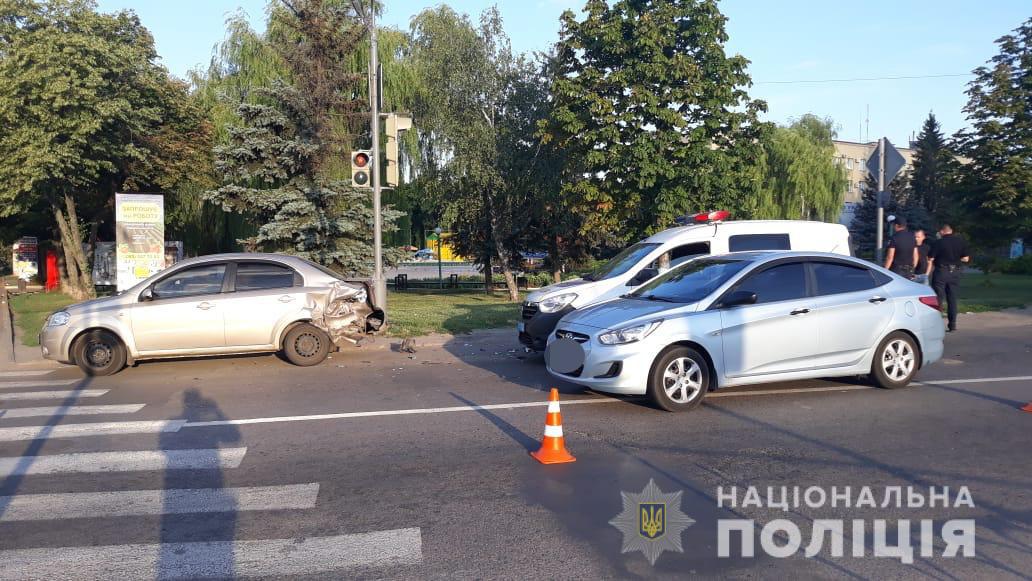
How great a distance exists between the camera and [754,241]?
1154cm

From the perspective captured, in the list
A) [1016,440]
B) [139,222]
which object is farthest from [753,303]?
[139,222]

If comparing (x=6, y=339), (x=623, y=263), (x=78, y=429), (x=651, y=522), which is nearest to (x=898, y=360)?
(x=623, y=263)

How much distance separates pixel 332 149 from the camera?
72.4 ft

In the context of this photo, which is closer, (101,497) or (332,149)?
(101,497)

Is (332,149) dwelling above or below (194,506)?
above

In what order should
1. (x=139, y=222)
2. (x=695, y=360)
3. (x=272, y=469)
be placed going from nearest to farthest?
(x=272, y=469), (x=695, y=360), (x=139, y=222)

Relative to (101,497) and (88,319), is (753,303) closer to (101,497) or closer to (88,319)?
(101,497)

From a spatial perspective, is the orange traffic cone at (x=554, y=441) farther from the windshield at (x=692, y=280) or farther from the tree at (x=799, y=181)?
the tree at (x=799, y=181)

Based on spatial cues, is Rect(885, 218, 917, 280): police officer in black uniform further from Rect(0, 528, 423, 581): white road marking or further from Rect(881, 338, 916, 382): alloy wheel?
Rect(0, 528, 423, 581): white road marking

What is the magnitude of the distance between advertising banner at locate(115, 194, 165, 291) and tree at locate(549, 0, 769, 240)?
1047 cm

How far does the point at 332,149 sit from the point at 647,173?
875 cm

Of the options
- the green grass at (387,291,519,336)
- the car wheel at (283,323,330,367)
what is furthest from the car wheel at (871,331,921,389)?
the green grass at (387,291,519,336)

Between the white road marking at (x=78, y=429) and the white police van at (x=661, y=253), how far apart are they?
4779 mm

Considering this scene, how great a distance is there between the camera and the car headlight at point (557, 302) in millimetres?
10613
